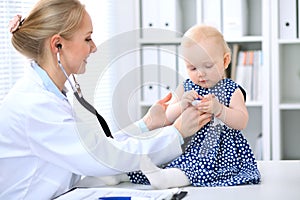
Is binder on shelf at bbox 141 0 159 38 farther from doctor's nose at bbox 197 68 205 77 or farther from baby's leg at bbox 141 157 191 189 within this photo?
baby's leg at bbox 141 157 191 189

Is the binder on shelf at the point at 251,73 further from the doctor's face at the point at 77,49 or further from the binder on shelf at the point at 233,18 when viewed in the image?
the doctor's face at the point at 77,49

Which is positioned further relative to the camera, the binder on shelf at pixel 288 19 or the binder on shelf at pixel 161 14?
the binder on shelf at pixel 161 14

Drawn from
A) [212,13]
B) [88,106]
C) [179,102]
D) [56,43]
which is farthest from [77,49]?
[212,13]

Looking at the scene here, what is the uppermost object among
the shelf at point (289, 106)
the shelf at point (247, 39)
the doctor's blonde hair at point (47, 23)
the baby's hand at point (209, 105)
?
the doctor's blonde hair at point (47, 23)

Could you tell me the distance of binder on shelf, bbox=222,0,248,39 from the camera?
3.41 m

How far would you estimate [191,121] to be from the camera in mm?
1627

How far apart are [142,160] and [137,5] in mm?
2156

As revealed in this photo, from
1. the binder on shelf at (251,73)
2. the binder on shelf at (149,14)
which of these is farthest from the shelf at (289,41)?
the binder on shelf at (149,14)

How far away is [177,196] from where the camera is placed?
1470mm

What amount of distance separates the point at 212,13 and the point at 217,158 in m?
1.94

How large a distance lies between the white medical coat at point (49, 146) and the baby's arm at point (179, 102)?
0.21ft

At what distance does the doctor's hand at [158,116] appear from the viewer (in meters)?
1.69

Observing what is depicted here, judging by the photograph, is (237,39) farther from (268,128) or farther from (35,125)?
(35,125)

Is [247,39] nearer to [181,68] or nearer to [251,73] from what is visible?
[251,73]
